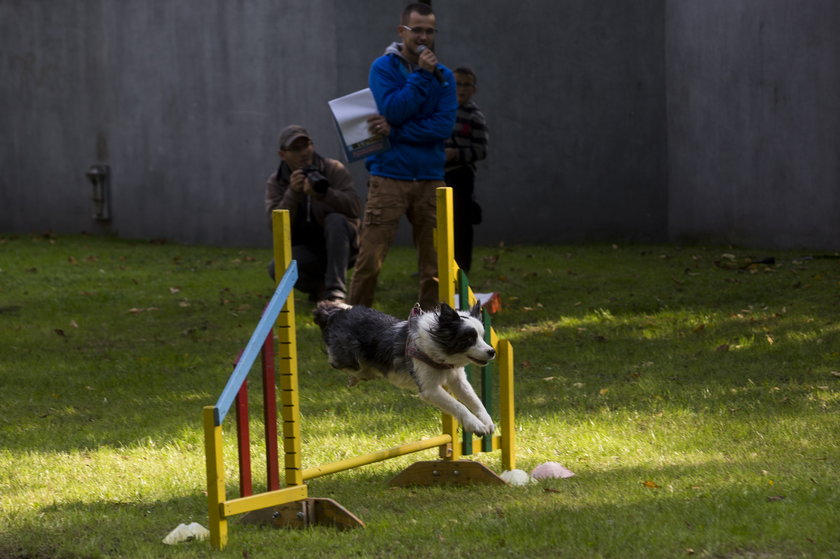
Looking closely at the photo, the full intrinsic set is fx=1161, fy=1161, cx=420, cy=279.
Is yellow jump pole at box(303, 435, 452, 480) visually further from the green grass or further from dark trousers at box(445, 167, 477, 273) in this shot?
dark trousers at box(445, 167, 477, 273)

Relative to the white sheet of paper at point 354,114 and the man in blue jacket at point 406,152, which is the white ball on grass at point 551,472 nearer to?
the man in blue jacket at point 406,152

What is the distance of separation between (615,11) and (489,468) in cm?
1047

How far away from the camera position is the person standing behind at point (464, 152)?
9.86 meters

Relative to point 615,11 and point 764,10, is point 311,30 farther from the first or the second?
point 764,10

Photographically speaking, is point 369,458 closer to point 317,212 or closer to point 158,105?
point 317,212

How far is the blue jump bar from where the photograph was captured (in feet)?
13.0

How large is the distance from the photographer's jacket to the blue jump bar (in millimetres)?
4662

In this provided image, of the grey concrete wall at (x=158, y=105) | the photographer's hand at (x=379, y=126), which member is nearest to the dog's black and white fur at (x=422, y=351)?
the photographer's hand at (x=379, y=126)

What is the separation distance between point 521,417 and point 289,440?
225 cm

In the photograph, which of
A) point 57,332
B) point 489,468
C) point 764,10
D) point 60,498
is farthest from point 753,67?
point 60,498

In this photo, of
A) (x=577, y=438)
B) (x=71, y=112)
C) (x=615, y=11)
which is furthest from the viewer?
(x=71, y=112)

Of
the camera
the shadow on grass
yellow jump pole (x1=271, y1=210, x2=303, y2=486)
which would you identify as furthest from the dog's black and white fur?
the camera

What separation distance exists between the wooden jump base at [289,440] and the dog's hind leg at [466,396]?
0.62ft

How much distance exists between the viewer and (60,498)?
5098mm
